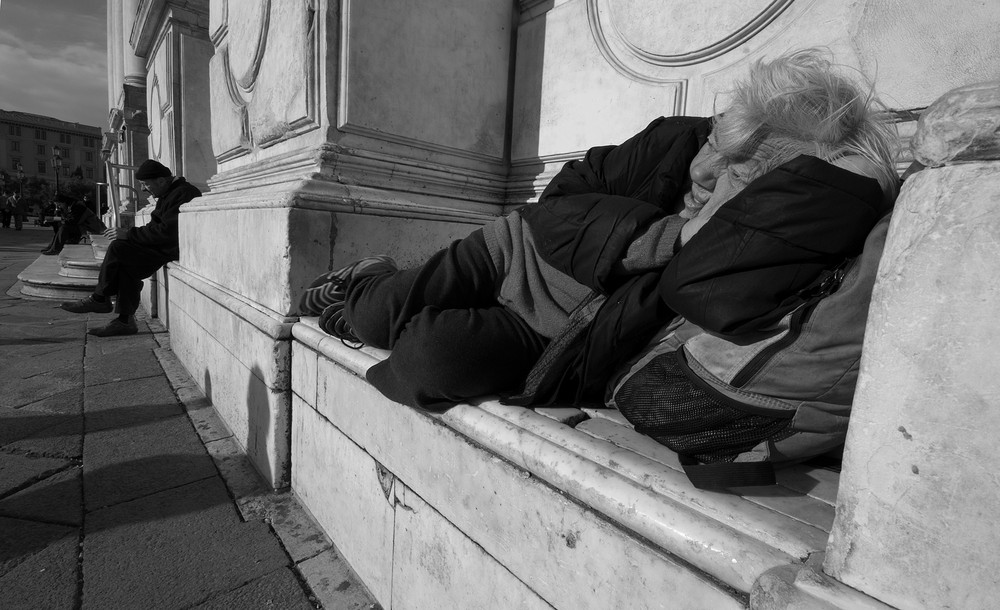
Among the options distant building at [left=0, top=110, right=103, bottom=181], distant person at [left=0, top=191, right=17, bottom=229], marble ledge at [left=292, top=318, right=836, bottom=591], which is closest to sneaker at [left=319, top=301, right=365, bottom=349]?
marble ledge at [left=292, top=318, right=836, bottom=591]

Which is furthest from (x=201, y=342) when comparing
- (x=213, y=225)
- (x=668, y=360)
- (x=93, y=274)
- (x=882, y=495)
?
(x=93, y=274)

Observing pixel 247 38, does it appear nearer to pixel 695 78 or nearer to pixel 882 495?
pixel 695 78

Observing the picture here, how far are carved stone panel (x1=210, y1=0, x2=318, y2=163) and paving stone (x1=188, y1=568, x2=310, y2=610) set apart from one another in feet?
6.40

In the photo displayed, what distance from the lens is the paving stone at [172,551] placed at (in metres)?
1.65

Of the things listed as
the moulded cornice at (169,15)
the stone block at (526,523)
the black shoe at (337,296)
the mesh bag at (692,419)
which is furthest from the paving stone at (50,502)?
the moulded cornice at (169,15)

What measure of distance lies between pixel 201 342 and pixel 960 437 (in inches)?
146

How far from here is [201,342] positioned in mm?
3355

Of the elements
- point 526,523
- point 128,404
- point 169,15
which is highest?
point 169,15

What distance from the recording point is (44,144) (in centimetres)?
6850

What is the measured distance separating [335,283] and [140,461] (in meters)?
1.39

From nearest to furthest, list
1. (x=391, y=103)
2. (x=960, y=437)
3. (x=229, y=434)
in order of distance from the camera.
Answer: (x=960, y=437), (x=391, y=103), (x=229, y=434)

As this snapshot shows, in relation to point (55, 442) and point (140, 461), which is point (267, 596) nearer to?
point (140, 461)

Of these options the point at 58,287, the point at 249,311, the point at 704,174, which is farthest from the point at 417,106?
the point at 58,287

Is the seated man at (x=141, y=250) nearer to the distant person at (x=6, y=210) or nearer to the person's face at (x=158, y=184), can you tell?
the person's face at (x=158, y=184)
